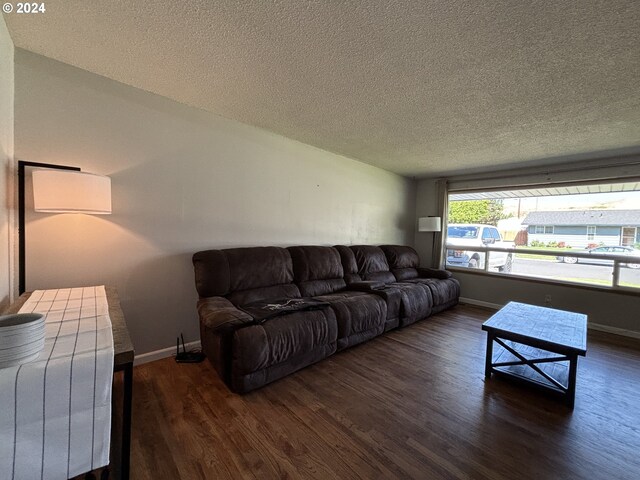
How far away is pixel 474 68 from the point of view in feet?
5.76

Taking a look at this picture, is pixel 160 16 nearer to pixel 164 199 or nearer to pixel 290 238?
pixel 164 199

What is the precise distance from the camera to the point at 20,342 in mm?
825

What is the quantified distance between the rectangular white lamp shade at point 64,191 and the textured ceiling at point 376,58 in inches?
33.7

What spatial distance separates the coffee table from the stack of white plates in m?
2.72

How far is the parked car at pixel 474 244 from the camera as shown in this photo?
14.5 feet

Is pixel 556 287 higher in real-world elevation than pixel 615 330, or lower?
higher

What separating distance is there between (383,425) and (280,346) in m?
0.85

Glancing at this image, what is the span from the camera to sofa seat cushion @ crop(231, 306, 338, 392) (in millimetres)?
1833

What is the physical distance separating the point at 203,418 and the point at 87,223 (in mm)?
1677

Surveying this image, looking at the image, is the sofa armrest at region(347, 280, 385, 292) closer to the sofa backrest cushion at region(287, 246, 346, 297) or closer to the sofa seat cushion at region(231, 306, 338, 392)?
the sofa backrest cushion at region(287, 246, 346, 297)

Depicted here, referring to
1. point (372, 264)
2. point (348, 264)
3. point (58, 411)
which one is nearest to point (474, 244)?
point (372, 264)

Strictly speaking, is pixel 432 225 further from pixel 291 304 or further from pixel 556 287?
pixel 291 304

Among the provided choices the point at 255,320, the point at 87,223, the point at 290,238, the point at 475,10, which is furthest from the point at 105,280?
the point at 475,10

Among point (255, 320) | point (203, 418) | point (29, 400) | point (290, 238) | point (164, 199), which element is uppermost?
point (164, 199)
